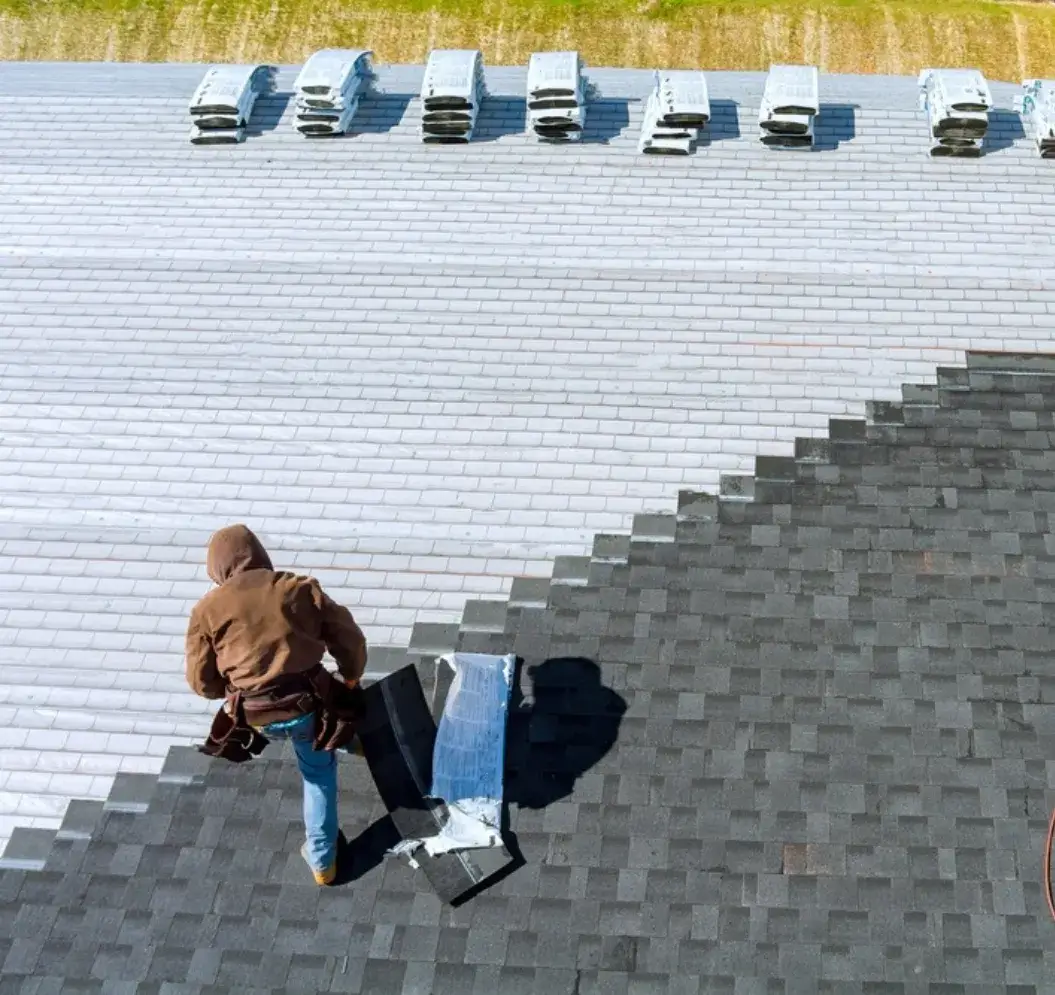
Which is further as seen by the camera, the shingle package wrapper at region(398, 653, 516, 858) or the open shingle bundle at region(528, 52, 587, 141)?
the open shingle bundle at region(528, 52, 587, 141)

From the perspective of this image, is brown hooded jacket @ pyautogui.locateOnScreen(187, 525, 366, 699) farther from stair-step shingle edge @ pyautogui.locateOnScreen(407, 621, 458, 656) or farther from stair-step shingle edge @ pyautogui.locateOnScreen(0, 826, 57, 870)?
stair-step shingle edge @ pyautogui.locateOnScreen(0, 826, 57, 870)

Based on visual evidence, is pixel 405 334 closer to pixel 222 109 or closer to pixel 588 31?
pixel 222 109

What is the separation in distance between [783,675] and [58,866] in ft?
20.0

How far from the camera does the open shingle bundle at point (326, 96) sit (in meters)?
15.6

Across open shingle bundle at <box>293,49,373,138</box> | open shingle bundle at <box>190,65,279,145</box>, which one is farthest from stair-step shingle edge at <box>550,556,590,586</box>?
open shingle bundle at <box>190,65,279,145</box>

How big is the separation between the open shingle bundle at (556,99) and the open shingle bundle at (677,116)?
0.94m

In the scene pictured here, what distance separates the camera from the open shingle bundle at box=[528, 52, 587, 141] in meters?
15.3

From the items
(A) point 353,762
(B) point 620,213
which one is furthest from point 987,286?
(A) point 353,762

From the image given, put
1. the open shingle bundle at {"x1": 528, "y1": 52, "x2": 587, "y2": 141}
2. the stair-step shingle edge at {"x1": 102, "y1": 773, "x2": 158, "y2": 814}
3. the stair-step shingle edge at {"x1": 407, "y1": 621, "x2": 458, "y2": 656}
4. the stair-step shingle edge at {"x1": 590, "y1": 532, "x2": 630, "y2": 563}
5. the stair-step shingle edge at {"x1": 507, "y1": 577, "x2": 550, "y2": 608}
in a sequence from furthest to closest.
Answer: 1. the open shingle bundle at {"x1": 528, "y1": 52, "x2": 587, "y2": 141}
2. the stair-step shingle edge at {"x1": 590, "y1": 532, "x2": 630, "y2": 563}
3. the stair-step shingle edge at {"x1": 507, "y1": 577, "x2": 550, "y2": 608}
4. the stair-step shingle edge at {"x1": 407, "y1": 621, "x2": 458, "y2": 656}
5. the stair-step shingle edge at {"x1": 102, "y1": 773, "x2": 158, "y2": 814}

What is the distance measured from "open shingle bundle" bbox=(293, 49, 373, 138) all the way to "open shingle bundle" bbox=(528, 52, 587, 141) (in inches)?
96.7

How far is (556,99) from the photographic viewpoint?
1531 centimetres

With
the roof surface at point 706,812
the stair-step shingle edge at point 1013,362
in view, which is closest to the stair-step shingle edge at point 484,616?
the roof surface at point 706,812

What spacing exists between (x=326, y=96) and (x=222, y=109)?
4.68ft

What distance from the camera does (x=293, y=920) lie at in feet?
29.1
